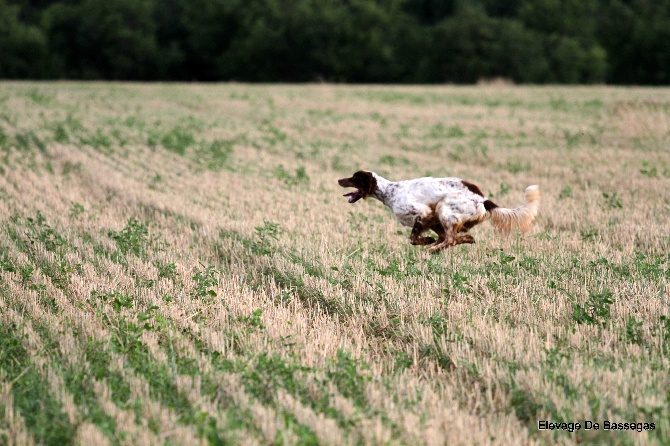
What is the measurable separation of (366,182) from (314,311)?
7.51 ft

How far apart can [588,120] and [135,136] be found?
13.0m

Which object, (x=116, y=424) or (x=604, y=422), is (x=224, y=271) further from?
(x=604, y=422)

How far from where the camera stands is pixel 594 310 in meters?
5.57

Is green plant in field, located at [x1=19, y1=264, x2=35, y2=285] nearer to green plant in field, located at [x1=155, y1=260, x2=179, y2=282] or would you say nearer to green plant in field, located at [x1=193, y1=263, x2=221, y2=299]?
green plant in field, located at [x1=155, y1=260, x2=179, y2=282]

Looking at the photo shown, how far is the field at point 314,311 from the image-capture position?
13.0 feet

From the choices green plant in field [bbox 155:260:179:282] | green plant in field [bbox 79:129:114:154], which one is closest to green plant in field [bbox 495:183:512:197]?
green plant in field [bbox 155:260:179:282]

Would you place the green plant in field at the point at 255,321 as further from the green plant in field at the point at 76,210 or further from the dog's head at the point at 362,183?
the green plant in field at the point at 76,210

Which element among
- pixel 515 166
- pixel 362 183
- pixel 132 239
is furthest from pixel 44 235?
pixel 515 166

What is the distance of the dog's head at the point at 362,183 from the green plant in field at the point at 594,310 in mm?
2684

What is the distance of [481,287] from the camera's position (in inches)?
247

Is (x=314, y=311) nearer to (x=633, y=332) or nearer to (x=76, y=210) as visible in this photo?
(x=633, y=332)

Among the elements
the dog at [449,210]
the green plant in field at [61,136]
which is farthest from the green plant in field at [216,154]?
the dog at [449,210]

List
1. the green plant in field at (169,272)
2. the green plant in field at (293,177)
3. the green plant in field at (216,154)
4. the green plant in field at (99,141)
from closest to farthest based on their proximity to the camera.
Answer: the green plant in field at (169,272) < the green plant in field at (293,177) < the green plant in field at (216,154) < the green plant in field at (99,141)

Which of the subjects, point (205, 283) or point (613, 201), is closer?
point (205, 283)
